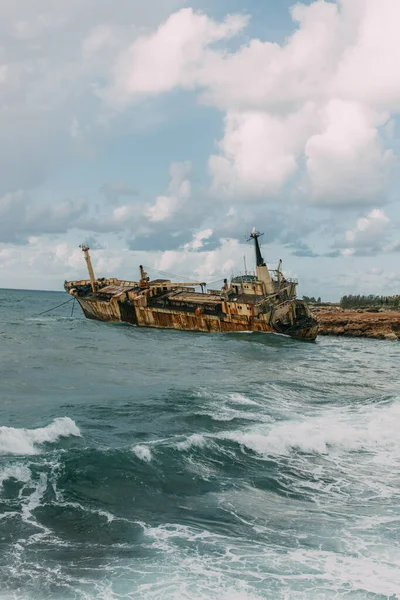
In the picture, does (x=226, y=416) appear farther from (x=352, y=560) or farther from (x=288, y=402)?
(x=352, y=560)

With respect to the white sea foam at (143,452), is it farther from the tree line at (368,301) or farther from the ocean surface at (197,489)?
the tree line at (368,301)

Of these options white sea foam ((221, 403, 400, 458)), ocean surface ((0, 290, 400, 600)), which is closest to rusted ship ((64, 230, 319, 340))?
ocean surface ((0, 290, 400, 600))

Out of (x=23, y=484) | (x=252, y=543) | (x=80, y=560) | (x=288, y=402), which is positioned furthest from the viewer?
→ (x=288, y=402)

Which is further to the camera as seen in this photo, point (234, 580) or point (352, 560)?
point (352, 560)

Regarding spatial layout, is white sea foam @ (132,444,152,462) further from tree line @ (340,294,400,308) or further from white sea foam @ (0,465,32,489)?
tree line @ (340,294,400,308)

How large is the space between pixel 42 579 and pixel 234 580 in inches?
122

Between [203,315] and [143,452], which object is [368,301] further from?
[143,452]

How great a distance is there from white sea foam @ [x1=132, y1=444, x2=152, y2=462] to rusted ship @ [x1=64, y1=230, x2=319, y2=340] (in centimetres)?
3526

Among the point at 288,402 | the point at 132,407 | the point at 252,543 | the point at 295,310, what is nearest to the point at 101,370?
the point at 132,407

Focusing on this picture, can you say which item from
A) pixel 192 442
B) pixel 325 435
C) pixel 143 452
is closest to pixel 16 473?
pixel 143 452

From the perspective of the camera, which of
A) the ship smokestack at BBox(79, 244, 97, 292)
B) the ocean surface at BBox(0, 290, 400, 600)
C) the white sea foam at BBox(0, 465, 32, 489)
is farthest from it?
the ship smokestack at BBox(79, 244, 97, 292)

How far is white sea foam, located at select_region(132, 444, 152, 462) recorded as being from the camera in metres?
13.8

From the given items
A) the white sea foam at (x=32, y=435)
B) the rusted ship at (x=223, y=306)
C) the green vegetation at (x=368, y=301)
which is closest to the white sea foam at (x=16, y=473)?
the white sea foam at (x=32, y=435)

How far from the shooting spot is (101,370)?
29297 mm
